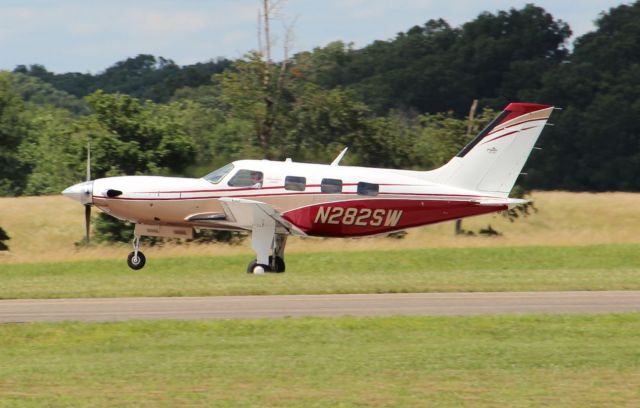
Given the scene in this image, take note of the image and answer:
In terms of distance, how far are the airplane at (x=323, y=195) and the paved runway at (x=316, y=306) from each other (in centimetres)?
491

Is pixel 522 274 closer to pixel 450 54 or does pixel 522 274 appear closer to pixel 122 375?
pixel 122 375

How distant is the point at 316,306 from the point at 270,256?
724cm

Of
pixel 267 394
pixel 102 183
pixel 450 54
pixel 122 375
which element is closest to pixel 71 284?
pixel 102 183

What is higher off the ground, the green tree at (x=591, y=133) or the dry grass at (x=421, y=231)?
the green tree at (x=591, y=133)

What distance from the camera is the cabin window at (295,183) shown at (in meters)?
26.4

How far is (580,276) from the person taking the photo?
25.3 meters

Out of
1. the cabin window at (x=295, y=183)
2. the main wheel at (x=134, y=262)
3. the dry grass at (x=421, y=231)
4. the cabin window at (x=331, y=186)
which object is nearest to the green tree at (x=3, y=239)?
the dry grass at (x=421, y=231)

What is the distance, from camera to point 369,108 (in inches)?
3605

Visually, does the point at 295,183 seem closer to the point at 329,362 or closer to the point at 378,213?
the point at 378,213

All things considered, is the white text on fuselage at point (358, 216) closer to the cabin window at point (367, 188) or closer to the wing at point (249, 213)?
the cabin window at point (367, 188)

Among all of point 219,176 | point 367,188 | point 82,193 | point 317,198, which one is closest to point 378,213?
point 367,188

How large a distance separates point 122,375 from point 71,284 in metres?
11.4

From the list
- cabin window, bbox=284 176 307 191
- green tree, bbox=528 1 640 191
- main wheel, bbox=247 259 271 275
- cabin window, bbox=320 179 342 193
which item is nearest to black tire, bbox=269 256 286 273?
main wheel, bbox=247 259 271 275

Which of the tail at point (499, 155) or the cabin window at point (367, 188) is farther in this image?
the tail at point (499, 155)
